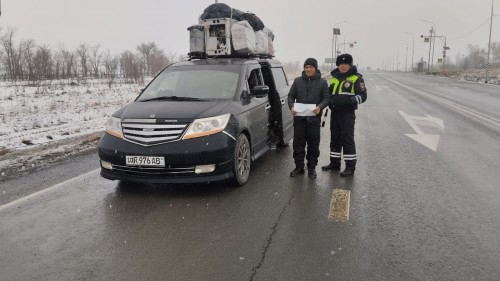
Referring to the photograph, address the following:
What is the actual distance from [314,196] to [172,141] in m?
1.94

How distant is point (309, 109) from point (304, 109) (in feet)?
0.26

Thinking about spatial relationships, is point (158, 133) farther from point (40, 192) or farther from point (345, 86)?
point (345, 86)

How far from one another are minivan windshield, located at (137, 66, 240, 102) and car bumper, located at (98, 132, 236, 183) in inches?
40.0

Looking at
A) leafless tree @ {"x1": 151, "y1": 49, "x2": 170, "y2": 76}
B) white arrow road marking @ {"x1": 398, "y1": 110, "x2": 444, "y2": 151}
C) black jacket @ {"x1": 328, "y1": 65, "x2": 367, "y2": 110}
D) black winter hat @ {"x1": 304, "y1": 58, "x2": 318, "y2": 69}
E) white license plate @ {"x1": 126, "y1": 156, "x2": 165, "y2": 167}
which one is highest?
leafless tree @ {"x1": 151, "y1": 49, "x2": 170, "y2": 76}

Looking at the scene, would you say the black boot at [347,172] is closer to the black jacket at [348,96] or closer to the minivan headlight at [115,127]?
the black jacket at [348,96]

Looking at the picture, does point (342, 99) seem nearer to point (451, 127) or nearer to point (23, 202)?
point (23, 202)

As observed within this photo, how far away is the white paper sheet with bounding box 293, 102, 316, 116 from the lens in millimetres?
5987

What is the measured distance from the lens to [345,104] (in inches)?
240

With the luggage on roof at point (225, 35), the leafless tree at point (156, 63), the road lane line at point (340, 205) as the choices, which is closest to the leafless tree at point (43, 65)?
the leafless tree at point (156, 63)

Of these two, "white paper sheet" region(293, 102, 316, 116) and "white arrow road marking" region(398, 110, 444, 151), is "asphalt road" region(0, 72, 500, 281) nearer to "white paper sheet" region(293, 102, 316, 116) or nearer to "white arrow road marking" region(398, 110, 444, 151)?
"white paper sheet" region(293, 102, 316, 116)

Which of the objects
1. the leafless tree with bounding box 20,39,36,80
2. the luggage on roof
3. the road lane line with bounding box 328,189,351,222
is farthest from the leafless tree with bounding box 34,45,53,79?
the road lane line with bounding box 328,189,351,222

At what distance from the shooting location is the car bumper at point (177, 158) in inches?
190

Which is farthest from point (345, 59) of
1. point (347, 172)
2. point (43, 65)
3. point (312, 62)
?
point (43, 65)

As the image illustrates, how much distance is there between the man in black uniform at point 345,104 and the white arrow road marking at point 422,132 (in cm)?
258
